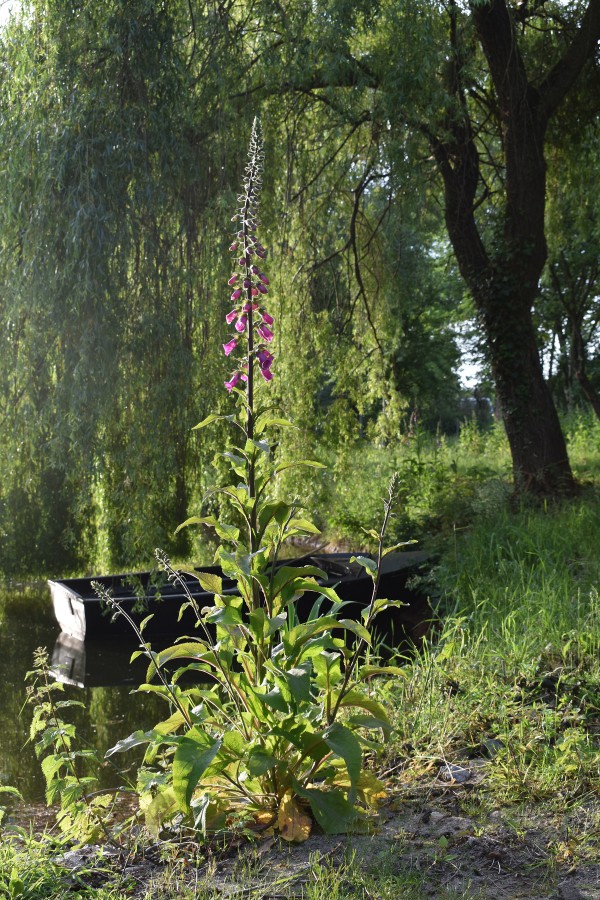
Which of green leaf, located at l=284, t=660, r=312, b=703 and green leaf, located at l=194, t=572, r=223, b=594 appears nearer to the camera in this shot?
green leaf, located at l=284, t=660, r=312, b=703

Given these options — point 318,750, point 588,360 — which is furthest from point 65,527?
point 588,360

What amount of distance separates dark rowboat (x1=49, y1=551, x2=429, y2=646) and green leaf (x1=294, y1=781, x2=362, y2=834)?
14.3ft

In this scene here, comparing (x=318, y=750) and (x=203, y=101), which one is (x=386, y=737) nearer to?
(x=318, y=750)

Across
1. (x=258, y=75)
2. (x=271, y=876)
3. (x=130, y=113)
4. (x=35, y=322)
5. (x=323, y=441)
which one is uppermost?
(x=258, y=75)

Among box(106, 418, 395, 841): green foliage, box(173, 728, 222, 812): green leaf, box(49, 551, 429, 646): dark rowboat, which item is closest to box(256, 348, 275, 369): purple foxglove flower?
box(106, 418, 395, 841): green foliage

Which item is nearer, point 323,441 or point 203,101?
point 203,101

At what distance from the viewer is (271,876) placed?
88.6 inches

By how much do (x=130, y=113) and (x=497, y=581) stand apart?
3847 mm

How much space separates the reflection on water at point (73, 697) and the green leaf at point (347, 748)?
2337 mm

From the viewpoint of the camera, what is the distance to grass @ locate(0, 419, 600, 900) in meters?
2.23

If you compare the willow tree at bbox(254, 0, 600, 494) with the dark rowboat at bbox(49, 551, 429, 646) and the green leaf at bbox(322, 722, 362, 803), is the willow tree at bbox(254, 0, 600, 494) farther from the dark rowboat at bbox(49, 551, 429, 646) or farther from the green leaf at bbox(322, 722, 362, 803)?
the green leaf at bbox(322, 722, 362, 803)

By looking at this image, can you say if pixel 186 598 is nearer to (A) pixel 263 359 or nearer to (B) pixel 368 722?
(A) pixel 263 359

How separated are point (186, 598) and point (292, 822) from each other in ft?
15.8

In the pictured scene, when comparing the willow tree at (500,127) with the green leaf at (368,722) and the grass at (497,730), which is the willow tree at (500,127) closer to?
the grass at (497,730)
